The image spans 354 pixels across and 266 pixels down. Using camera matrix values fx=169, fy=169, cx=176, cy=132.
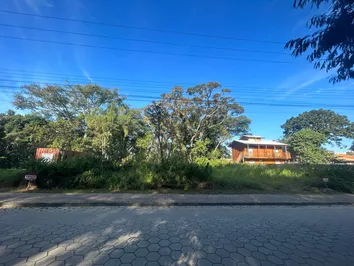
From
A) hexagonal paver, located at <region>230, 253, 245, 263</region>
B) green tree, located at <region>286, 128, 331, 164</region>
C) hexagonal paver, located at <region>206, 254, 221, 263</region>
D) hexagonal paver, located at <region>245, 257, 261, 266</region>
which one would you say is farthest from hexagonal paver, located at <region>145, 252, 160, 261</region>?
green tree, located at <region>286, 128, 331, 164</region>

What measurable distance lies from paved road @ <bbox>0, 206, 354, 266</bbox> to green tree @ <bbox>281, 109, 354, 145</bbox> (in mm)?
39547

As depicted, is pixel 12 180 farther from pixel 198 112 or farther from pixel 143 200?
pixel 198 112

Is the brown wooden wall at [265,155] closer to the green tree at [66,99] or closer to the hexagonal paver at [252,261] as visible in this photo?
the green tree at [66,99]

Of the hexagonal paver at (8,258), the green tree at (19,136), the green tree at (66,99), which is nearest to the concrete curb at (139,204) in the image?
the hexagonal paver at (8,258)

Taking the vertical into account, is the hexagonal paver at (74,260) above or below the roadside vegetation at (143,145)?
→ below

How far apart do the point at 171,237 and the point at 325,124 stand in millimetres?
51355

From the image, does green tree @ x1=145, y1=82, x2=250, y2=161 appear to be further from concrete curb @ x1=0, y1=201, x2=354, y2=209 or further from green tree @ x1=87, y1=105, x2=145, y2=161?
concrete curb @ x1=0, y1=201, x2=354, y2=209

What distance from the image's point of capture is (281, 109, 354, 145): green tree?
37.0 meters

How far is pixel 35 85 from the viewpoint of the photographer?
2066 centimetres

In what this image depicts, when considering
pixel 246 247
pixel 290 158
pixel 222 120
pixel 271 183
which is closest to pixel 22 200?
pixel 246 247

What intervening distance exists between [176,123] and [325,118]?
4129 cm

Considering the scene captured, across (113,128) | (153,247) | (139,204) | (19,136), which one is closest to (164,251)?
→ (153,247)

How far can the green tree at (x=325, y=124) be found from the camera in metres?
37.0

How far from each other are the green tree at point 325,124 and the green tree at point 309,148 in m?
10.0
